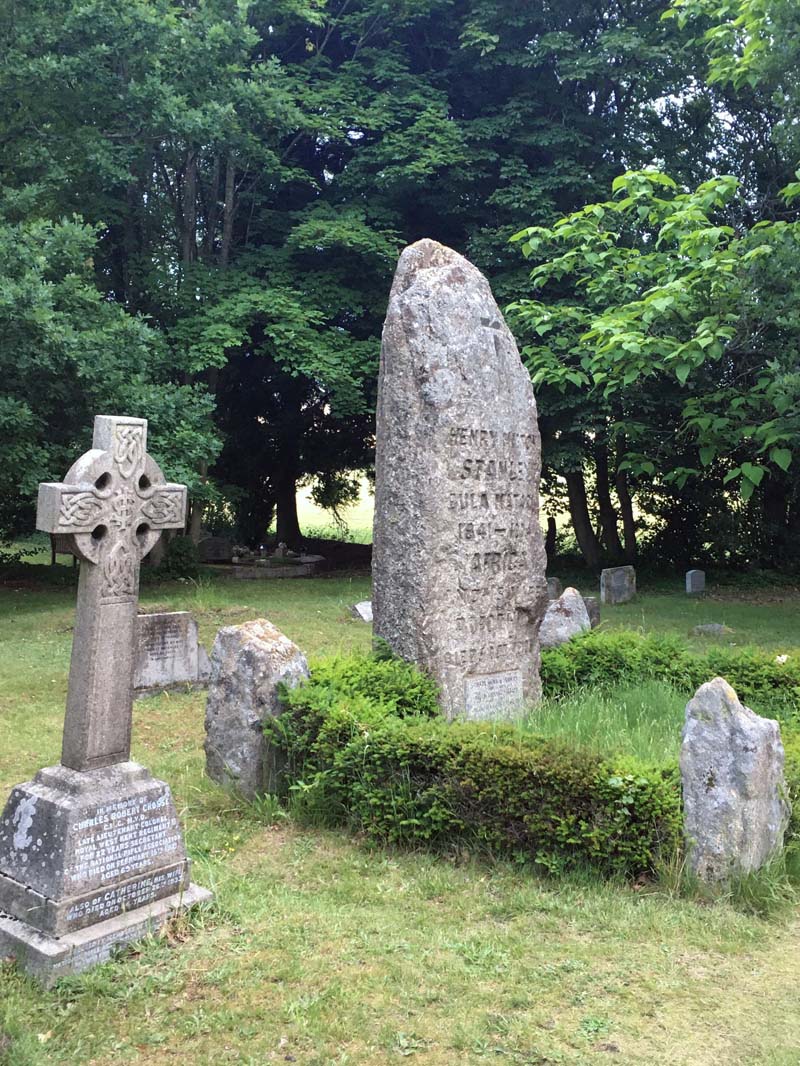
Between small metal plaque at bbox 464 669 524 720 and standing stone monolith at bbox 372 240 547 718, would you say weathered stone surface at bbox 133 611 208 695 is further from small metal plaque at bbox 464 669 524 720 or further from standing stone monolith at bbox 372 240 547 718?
small metal plaque at bbox 464 669 524 720

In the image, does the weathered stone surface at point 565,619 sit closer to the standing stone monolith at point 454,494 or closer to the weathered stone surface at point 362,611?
the standing stone monolith at point 454,494

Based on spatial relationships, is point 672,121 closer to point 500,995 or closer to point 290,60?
point 290,60

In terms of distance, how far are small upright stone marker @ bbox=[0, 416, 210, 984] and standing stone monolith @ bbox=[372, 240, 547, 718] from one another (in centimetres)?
254

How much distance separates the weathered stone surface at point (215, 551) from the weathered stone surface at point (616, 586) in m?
9.53

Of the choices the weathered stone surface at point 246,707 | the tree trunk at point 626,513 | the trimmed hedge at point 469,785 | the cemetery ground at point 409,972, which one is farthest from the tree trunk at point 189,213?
the cemetery ground at point 409,972

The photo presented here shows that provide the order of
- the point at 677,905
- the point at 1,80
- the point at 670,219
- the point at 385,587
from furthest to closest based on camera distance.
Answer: the point at 1,80 → the point at 670,219 → the point at 385,587 → the point at 677,905

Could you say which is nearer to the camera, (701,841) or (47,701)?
(701,841)

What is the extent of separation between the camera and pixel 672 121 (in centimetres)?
2161

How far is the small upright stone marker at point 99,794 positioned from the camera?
4.34 m

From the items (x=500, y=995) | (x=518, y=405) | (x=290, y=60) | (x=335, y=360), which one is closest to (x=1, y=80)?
(x=335, y=360)

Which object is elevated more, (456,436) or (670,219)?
(670,219)

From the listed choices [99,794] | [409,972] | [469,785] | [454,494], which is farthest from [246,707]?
[409,972]

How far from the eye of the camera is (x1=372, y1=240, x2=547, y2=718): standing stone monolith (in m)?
7.22

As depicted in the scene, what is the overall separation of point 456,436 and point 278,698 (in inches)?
97.2
